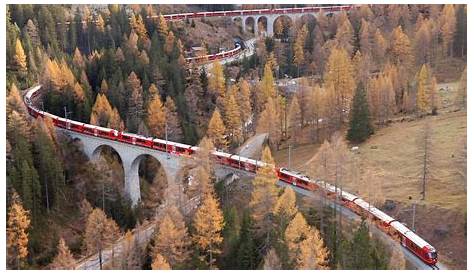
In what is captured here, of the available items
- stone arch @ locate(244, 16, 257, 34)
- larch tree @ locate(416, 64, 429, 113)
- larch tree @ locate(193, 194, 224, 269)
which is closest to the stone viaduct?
larch tree @ locate(193, 194, 224, 269)

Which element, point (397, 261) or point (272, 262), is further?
point (272, 262)

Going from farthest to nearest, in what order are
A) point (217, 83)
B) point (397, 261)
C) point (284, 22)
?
point (284, 22), point (217, 83), point (397, 261)

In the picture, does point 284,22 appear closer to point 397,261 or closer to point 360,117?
point 360,117

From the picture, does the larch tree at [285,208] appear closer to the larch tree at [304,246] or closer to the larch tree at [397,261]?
the larch tree at [304,246]

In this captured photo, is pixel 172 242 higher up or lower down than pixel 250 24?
lower down

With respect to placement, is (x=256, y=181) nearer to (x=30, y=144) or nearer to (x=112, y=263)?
(x=112, y=263)

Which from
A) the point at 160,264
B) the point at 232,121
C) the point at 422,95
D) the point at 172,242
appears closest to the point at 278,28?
the point at 422,95
